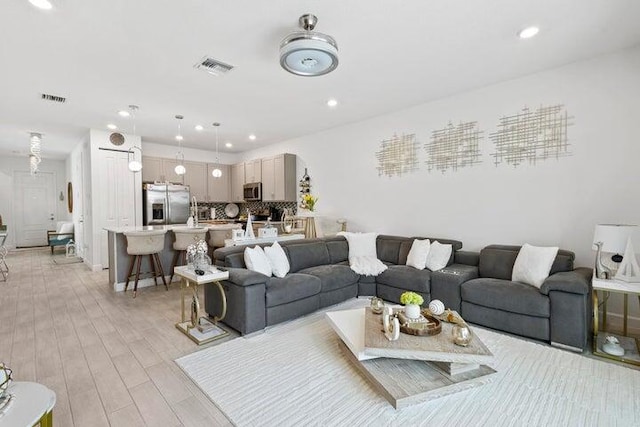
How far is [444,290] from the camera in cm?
350

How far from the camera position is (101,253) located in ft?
20.2

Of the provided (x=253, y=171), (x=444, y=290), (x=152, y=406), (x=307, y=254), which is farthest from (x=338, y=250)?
(x=253, y=171)

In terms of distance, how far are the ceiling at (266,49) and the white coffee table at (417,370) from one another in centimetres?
257

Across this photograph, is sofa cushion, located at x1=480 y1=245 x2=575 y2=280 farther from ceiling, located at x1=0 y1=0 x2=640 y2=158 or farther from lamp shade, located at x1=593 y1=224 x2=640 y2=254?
ceiling, located at x1=0 y1=0 x2=640 y2=158

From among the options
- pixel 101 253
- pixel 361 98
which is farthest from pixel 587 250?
pixel 101 253

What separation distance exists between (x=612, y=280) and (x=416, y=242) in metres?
1.98

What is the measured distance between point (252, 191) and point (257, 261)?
4.43 m

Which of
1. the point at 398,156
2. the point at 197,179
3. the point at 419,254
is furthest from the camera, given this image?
the point at 197,179

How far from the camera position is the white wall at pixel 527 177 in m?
3.12

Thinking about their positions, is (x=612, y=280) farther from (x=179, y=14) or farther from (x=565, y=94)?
(x=179, y=14)

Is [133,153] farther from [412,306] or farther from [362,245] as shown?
[412,306]

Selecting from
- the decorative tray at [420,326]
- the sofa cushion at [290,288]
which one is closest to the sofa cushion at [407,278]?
the sofa cushion at [290,288]

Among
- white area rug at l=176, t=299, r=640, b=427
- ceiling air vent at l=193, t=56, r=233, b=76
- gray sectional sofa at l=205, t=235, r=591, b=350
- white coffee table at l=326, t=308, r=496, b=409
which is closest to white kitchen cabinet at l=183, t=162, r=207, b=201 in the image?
gray sectional sofa at l=205, t=235, r=591, b=350

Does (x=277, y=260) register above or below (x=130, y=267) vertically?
above
